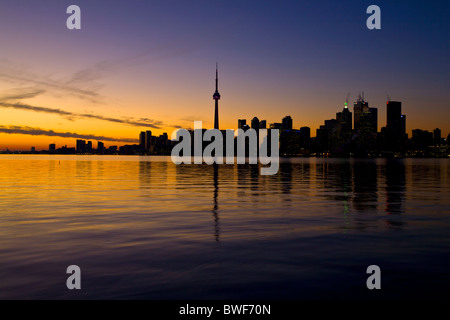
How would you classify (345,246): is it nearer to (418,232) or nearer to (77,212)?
(418,232)

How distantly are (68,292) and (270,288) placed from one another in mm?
5638

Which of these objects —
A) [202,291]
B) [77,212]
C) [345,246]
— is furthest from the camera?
[77,212]

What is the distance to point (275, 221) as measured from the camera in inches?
912

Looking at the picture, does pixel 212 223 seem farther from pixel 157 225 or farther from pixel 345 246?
pixel 345 246

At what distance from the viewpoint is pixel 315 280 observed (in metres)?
11.9

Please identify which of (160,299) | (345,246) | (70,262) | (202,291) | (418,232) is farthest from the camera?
(418,232)

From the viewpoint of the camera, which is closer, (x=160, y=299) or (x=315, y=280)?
(x=160, y=299)
